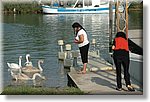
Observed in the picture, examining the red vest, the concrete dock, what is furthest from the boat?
the red vest

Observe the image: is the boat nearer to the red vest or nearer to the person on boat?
the person on boat

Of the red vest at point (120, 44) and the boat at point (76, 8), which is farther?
the boat at point (76, 8)

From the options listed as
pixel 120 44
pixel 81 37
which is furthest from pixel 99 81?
pixel 120 44

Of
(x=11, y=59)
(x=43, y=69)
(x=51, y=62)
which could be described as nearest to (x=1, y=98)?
(x=43, y=69)

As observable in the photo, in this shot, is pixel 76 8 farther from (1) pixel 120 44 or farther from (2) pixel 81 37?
(1) pixel 120 44

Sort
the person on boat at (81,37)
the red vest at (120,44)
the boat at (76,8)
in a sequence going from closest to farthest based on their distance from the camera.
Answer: the red vest at (120,44) < the person on boat at (81,37) < the boat at (76,8)

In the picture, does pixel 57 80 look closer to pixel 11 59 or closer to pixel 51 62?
pixel 51 62

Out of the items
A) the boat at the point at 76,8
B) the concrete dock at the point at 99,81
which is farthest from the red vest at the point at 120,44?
the boat at the point at 76,8

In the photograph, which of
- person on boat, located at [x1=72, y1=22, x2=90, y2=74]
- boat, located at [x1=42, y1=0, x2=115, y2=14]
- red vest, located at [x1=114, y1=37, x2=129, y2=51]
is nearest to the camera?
red vest, located at [x1=114, y1=37, x2=129, y2=51]

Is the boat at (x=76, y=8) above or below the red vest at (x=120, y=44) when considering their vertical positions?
above

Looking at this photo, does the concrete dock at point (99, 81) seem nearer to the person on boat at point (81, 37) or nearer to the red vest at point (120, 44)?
the person on boat at point (81, 37)

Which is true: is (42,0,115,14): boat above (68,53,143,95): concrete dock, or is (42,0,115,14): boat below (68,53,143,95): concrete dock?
above

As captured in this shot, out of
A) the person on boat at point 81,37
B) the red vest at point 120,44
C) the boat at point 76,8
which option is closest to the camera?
the red vest at point 120,44

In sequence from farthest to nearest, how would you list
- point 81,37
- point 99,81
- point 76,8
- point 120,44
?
1. point 76,8
2. point 81,37
3. point 99,81
4. point 120,44
